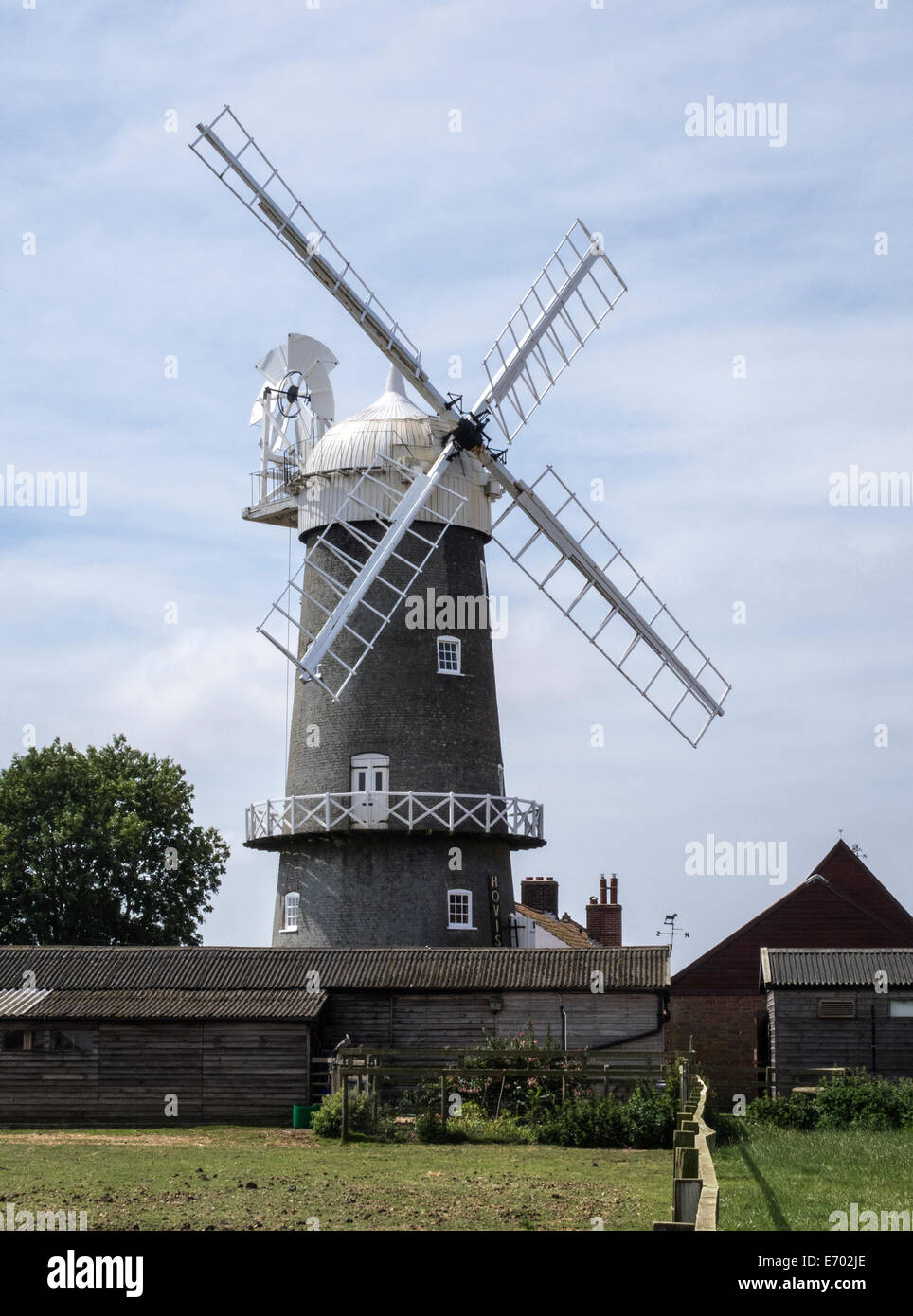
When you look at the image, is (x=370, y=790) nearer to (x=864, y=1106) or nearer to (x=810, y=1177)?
(x=864, y=1106)

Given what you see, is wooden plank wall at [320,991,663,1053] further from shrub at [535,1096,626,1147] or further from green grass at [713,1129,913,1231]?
green grass at [713,1129,913,1231]

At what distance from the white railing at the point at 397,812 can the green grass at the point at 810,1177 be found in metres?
12.1

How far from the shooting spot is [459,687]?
3488 centimetres

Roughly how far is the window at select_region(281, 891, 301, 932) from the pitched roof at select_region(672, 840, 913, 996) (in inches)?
342

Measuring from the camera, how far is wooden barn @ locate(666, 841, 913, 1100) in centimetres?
3522

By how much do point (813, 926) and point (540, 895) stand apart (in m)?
14.8

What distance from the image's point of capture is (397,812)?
3334cm

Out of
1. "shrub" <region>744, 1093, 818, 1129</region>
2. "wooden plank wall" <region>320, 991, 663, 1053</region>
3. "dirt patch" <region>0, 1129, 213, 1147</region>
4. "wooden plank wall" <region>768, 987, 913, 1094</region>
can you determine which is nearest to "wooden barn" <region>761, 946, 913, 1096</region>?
"wooden plank wall" <region>768, 987, 913, 1094</region>

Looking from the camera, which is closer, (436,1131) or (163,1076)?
(436,1131)

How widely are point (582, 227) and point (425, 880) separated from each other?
15343 millimetres

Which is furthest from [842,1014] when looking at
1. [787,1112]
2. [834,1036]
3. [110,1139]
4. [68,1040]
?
[68,1040]

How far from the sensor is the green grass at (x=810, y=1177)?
43.4 feet

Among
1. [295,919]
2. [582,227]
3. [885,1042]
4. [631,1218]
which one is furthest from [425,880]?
[631,1218]
